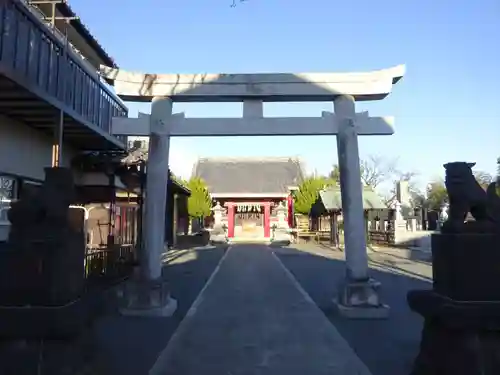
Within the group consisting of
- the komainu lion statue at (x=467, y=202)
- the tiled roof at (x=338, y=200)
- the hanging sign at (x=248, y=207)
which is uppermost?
the hanging sign at (x=248, y=207)

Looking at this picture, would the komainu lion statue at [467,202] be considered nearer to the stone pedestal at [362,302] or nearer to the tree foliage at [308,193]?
the stone pedestal at [362,302]

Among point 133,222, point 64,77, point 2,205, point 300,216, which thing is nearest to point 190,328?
point 2,205

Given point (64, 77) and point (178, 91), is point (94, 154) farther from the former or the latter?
point (178, 91)

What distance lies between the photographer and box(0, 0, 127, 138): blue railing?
30.1ft

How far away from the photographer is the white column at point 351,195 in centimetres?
858

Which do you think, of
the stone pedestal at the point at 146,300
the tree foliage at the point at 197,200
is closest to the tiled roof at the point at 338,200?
the tree foliage at the point at 197,200

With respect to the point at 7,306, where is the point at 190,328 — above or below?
below

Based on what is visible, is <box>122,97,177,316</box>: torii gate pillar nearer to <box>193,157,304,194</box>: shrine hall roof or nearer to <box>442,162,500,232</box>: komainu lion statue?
<box>442,162,500,232</box>: komainu lion statue

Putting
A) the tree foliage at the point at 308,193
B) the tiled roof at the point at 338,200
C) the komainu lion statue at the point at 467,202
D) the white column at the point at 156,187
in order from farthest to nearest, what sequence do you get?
the tree foliage at the point at 308,193 → the tiled roof at the point at 338,200 → the white column at the point at 156,187 → the komainu lion statue at the point at 467,202

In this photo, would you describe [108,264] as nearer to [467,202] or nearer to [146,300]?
[146,300]

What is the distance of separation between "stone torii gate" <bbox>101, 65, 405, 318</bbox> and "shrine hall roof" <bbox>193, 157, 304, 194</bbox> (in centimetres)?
3079

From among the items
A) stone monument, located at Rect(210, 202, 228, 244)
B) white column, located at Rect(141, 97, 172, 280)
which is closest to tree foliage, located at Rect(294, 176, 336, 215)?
stone monument, located at Rect(210, 202, 228, 244)

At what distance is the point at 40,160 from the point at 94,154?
8.69 feet

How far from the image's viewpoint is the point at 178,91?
890cm
